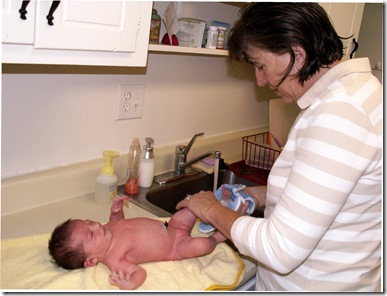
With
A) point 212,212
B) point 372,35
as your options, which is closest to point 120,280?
point 212,212

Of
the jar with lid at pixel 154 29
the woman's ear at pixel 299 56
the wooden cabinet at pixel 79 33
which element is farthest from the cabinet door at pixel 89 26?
the woman's ear at pixel 299 56

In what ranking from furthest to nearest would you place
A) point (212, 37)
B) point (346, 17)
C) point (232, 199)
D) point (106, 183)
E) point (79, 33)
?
1. point (346, 17)
2. point (212, 37)
3. point (106, 183)
4. point (232, 199)
5. point (79, 33)

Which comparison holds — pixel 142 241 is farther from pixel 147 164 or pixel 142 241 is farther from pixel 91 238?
pixel 147 164

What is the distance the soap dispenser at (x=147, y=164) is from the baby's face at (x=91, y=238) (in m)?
0.47

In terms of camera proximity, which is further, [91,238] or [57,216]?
[57,216]

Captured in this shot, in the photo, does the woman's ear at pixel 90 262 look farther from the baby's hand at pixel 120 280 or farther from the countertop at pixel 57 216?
the countertop at pixel 57 216

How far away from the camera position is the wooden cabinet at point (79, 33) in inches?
32.7

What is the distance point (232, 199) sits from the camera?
1305 mm

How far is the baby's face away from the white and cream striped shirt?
0.35 meters

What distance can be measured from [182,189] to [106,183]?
39cm

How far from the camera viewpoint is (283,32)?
934 millimetres

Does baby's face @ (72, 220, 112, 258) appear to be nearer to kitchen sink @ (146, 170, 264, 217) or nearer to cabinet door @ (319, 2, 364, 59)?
kitchen sink @ (146, 170, 264, 217)

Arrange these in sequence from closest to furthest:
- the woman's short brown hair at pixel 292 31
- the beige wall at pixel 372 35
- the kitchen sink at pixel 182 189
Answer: the woman's short brown hair at pixel 292 31
the kitchen sink at pixel 182 189
the beige wall at pixel 372 35

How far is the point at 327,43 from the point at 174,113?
912mm
